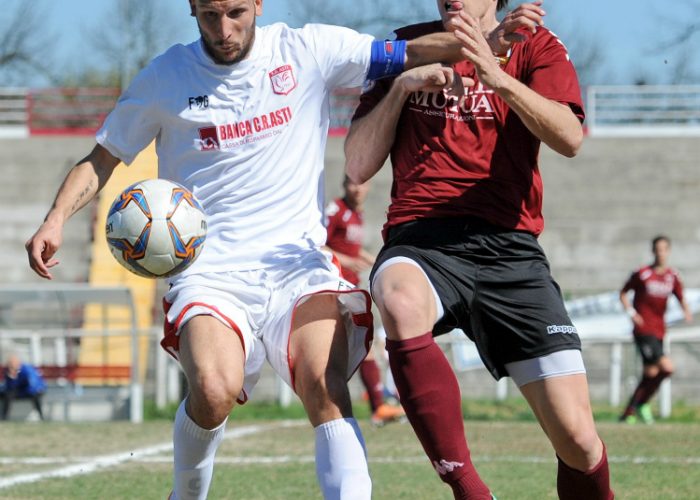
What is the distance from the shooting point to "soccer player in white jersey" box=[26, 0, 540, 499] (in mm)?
4680

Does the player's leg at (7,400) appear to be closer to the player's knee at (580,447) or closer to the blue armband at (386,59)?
the blue armband at (386,59)

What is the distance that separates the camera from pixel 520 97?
14.2ft

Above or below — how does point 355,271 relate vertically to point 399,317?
below

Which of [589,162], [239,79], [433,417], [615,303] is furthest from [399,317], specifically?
[589,162]

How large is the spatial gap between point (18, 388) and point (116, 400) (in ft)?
4.02

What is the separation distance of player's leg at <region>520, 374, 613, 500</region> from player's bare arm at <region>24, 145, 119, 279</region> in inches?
74.2

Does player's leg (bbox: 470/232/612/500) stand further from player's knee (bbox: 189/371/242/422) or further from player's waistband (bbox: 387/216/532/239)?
player's knee (bbox: 189/371/242/422)

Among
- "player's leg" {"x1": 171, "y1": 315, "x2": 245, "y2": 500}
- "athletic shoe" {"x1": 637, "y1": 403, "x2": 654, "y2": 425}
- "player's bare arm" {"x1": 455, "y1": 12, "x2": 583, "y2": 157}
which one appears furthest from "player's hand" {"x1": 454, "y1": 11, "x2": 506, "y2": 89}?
"athletic shoe" {"x1": 637, "y1": 403, "x2": 654, "y2": 425}

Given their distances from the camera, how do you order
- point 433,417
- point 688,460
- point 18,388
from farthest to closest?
point 18,388 < point 688,460 < point 433,417

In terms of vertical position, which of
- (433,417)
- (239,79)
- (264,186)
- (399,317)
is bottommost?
(433,417)

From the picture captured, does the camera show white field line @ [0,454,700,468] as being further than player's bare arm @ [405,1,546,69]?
Yes

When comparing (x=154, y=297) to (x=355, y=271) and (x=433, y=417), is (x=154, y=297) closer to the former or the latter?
(x=355, y=271)

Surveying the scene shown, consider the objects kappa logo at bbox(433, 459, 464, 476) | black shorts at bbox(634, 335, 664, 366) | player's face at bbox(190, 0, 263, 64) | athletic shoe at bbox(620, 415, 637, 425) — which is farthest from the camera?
black shorts at bbox(634, 335, 664, 366)

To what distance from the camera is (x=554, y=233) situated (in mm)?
22406
